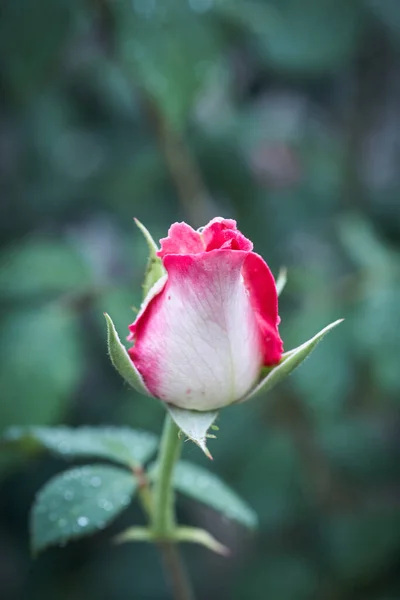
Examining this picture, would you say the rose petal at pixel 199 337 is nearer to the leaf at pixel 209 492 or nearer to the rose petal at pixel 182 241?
the rose petal at pixel 182 241

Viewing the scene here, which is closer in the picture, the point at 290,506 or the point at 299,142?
the point at 290,506

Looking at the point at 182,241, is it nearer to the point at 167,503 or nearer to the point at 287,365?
the point at 287,365

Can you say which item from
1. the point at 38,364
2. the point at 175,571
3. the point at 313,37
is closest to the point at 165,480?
the point at 175,571

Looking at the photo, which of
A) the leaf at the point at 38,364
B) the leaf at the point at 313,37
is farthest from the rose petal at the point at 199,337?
the leaf at the point at 313,37

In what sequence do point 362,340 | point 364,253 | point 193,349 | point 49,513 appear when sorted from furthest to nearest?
point 364,253
point 362,340
point 49,513
point 193,349

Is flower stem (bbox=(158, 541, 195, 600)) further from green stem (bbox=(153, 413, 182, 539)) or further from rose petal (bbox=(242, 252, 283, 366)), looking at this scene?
rose petal (bbox=(242, 252, 283, 366))

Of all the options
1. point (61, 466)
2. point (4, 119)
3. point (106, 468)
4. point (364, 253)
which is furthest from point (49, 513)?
point (4, 119)

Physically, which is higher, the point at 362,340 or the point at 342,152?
the point at 342,152

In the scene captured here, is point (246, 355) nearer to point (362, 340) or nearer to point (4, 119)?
point (362, 340)
